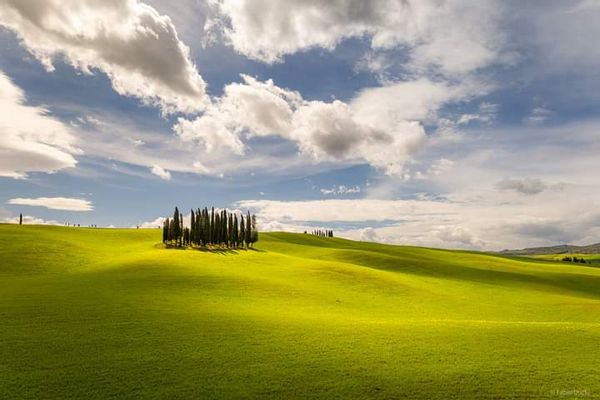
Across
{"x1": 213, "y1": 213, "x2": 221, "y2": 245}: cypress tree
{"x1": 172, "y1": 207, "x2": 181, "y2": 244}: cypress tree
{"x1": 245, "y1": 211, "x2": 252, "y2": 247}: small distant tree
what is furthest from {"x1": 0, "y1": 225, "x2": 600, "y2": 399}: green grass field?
{"x1": 245, "y1": 211, "x2": 252, "y2": 247}: small distant tree

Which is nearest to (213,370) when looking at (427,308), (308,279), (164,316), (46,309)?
(164,316)

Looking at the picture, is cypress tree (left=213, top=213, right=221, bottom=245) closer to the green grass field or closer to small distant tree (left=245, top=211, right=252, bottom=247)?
small distant tree (left=245, top=211, right=252, bottom=247)

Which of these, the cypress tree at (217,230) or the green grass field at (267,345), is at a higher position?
the cypress tree at (217,230)

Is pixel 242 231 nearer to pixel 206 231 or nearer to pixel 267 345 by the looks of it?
pixel 206 231

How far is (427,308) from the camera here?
43.0 meters

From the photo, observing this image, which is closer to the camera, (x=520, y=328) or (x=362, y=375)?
(x=362, y=375)

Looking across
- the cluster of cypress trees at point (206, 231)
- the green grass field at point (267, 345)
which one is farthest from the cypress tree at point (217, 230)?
the green grass field at point (267, 345)

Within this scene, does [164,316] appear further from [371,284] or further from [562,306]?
[562,306]

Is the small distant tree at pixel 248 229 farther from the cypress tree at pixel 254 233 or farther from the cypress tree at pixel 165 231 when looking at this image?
the cypress tree at pixel 165 231

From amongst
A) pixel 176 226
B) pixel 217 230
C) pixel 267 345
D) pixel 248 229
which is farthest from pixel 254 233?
pixel 267 345

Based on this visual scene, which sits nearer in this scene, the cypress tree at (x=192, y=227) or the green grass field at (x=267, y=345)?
the green grass field at (x=267, y=345)

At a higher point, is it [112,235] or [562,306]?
[112,235]

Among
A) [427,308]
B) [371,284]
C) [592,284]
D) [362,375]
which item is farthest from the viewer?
[592,284]

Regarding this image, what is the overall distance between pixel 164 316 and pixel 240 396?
14.3 meters
